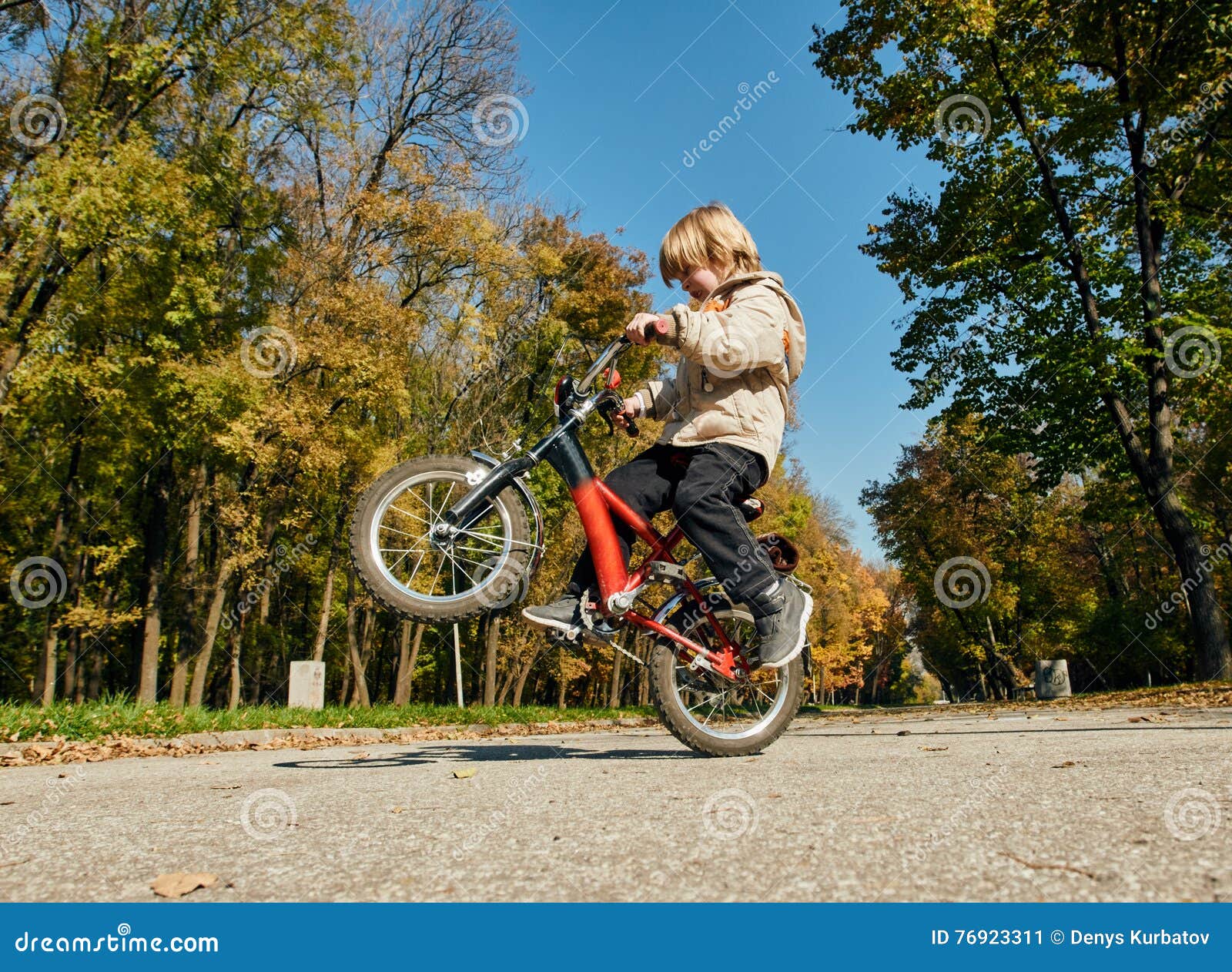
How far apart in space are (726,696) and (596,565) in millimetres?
1133

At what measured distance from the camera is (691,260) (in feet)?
13.1

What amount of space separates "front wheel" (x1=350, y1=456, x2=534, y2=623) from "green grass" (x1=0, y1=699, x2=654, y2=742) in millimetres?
5626

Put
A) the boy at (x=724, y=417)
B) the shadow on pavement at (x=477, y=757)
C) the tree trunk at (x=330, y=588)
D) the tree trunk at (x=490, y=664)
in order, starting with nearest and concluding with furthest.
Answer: the boy at (x=724, y=417) → the shadow on pavement at (x=477, y=757) → the tree trunk at (x=330, y=588) → the tree trunk at (x=490, y=664)

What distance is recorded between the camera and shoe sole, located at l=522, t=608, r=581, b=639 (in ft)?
12.0

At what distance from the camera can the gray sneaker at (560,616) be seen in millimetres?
3676

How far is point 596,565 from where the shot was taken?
386cm

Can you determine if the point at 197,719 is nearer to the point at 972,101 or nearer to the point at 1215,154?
the point at 972,101

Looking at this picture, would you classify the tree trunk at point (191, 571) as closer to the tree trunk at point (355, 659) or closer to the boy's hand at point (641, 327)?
the tree trunk at point (355, 659)

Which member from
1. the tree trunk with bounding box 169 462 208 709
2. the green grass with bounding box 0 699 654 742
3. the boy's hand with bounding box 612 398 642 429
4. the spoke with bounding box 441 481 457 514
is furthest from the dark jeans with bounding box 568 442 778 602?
the tree trunk with bounding box 169 462 208 709

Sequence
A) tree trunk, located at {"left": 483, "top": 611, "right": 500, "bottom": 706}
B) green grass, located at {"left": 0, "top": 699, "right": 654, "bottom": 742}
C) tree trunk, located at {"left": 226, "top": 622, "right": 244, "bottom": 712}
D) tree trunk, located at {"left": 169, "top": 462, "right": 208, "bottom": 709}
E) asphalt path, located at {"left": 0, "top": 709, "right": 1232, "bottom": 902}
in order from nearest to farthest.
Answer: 1. asphalt path, located at {"left": 0, "top": 709, "right": 1232, "bottom": 902}
2. green grass, located at {"left": 0, "top": 699, "right": 654, "bottom": 742}
3. tree trunk, located at {"left": 169, "top": 462, "right": 208, "bottom": 709}
4. tree trunk, located at {"left": 226, "top": 622, "right": 244, "bottom": 712}
5. tree trunk, located at {"left": 483, "top": 611, "right": 500, "bottom": 706}

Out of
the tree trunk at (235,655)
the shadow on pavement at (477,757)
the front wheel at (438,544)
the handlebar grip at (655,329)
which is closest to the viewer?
the handlebar grip at (655,329)

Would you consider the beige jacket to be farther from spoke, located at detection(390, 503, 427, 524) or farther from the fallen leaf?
the fallen leaf

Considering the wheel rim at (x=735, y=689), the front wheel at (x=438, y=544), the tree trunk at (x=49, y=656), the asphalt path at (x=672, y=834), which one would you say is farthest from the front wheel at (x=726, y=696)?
the tree trunk at (x=49, y=656)

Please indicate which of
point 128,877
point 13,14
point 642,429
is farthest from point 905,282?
point 13,14
